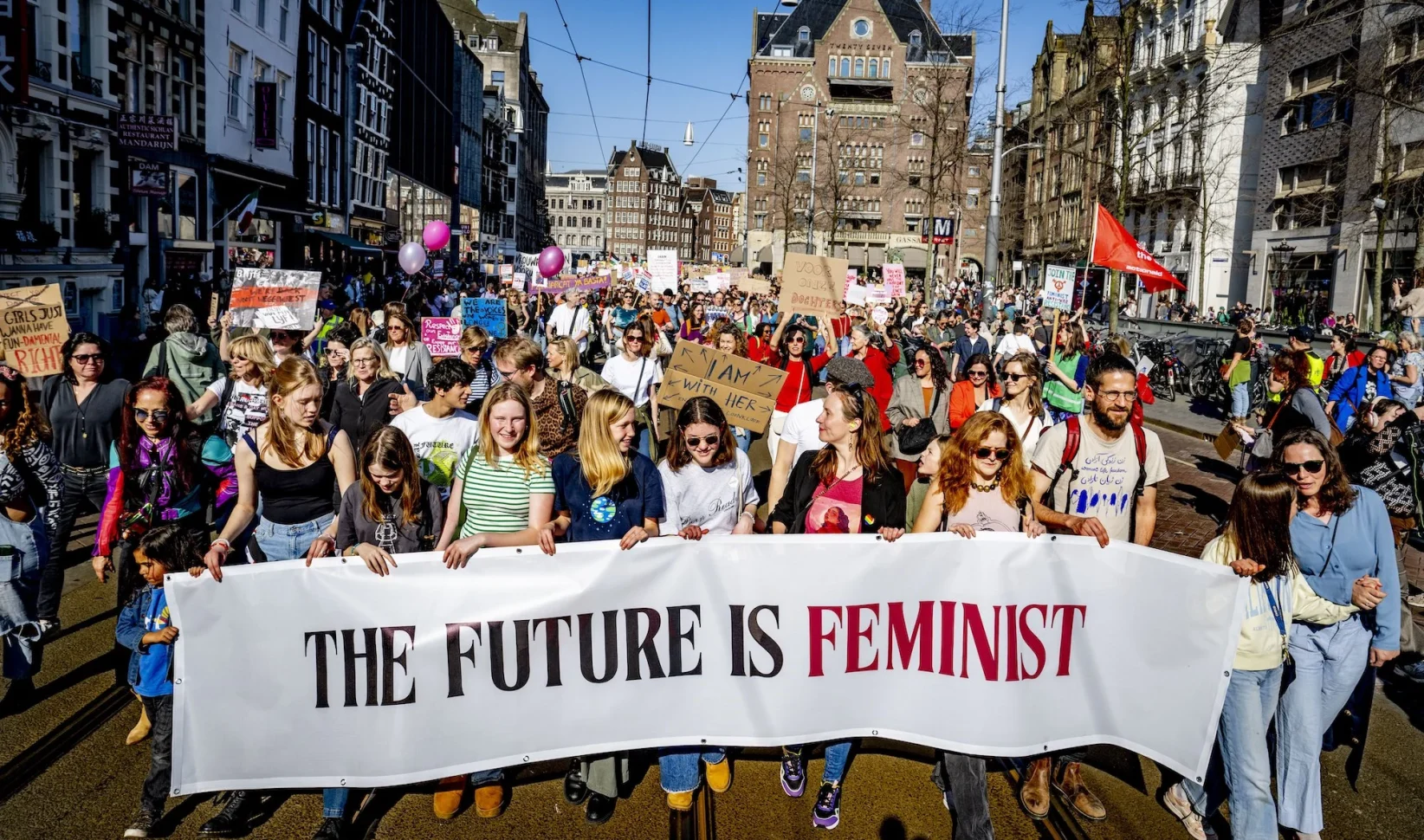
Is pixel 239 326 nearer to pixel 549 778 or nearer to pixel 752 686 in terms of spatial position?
pixel 549 778

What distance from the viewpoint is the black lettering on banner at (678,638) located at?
4043 mm

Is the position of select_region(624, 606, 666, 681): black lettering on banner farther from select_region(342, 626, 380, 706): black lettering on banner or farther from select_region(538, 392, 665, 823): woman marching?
select_region(342, 626, 380, 706): black lettering on banner

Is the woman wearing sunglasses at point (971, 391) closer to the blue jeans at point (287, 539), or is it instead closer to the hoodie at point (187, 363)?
the blue jeans at point (287, 539)

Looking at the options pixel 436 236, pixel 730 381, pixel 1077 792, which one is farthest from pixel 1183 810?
pixel 436 236

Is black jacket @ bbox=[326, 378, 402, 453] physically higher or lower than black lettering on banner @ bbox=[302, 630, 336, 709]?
higher

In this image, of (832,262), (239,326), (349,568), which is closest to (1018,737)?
(349,568)

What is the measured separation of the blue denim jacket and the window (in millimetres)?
25962

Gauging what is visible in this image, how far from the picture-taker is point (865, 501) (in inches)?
173

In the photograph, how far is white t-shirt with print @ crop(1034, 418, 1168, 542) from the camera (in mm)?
4578

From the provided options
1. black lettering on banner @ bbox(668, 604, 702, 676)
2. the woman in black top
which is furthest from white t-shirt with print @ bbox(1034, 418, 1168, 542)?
the woman in black top

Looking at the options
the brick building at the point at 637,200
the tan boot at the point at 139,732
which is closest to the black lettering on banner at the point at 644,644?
the tan boot at the point at 139,732

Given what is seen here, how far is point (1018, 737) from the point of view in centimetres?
405

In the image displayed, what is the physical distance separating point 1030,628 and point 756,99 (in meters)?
86.1

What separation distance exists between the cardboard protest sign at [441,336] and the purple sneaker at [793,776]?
7.34m
